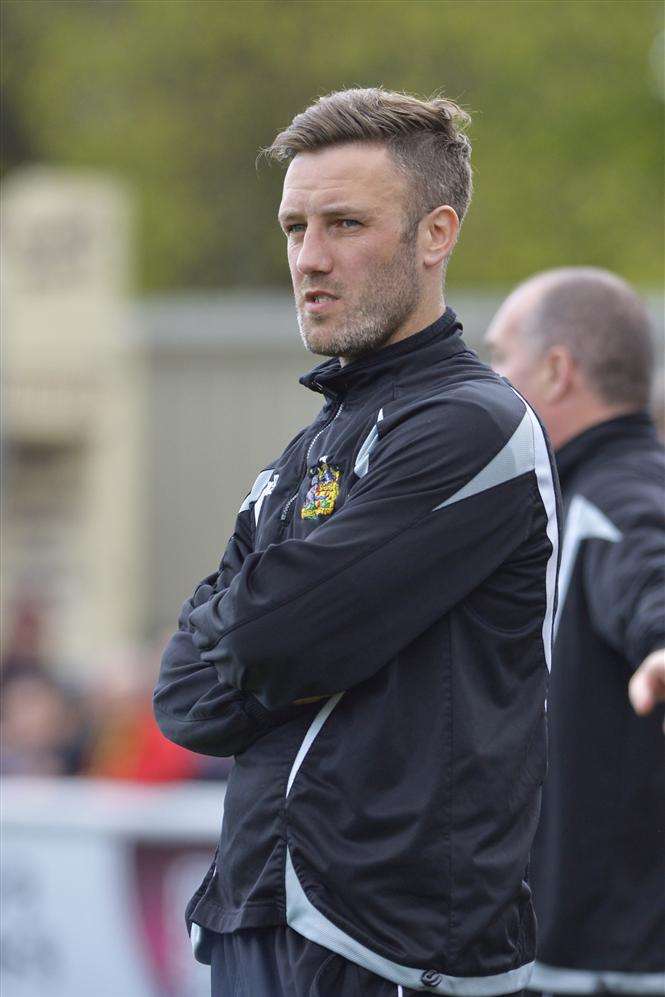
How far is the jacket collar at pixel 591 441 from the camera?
4184mm

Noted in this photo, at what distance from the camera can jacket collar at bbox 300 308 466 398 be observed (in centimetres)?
290

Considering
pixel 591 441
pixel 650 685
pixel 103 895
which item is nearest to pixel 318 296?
pixel 650 685

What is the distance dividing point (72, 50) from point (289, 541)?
28794mm

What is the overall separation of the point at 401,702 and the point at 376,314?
0.66m

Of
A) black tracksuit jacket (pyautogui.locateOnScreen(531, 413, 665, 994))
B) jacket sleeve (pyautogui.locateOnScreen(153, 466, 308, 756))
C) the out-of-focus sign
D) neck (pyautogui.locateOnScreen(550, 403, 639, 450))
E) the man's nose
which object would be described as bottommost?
the out-of-focus sign

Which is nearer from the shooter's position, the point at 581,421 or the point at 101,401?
the point at 581,421

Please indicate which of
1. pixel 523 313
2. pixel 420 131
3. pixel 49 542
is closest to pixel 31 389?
pixel 49 542

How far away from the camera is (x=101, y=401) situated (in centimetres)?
1609

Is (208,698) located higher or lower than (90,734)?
higher

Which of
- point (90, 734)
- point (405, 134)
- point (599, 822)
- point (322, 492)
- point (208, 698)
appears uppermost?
point (405, 134)

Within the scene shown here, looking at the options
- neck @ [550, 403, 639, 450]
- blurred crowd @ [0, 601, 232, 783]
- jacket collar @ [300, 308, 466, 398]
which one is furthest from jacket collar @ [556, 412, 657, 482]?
blurred crowd @ [0, 601, 232, 783]

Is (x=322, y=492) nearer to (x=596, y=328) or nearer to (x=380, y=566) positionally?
(x=380, y=566)

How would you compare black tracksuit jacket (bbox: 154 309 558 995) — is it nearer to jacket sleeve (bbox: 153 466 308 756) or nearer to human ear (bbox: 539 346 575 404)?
jacket sleeve (bbox: 153 466 308 756)

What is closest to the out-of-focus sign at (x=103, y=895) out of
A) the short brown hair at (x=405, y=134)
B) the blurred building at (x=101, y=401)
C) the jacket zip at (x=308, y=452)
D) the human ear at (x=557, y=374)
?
the human ear at (x=557, y=374)
